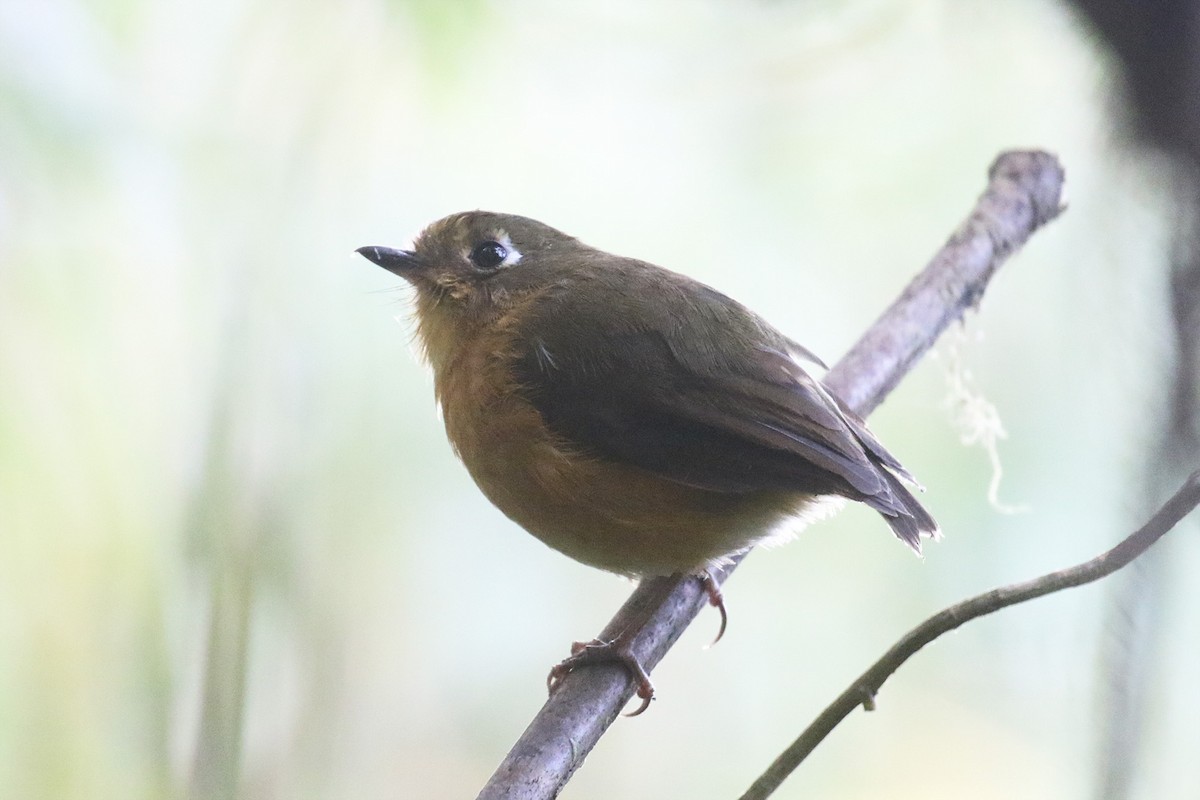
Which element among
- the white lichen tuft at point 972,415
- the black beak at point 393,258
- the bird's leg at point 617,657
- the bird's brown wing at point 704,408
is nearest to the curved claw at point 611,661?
the bird's leg at point 617,657

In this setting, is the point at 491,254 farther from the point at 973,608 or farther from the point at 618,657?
the point at 973,608

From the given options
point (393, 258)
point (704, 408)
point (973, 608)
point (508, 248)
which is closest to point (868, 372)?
point (704, 408)

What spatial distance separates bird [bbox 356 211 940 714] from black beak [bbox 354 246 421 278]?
0.26 meters

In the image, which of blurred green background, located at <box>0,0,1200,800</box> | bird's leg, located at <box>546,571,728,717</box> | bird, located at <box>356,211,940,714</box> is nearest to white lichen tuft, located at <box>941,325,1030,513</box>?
blurred green background, located at <box>0,0,1200,800</box>

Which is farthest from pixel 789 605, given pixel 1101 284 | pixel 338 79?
pixel 338 79

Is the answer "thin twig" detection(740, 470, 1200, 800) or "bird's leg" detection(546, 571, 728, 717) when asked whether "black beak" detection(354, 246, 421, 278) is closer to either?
"bird's leg" detection(546, 571, 728, 717)

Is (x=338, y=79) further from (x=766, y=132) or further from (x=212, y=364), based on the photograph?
(x=766, y=132)

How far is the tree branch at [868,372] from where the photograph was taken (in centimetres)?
146

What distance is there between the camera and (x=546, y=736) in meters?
1.50

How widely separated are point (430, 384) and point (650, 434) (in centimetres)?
83

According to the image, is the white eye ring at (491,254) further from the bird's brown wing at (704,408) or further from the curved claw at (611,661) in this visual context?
the curved claw at (611,661)

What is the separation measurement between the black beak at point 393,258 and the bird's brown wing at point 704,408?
37 centimetres

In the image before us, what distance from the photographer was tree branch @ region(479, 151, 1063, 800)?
1.46 metres

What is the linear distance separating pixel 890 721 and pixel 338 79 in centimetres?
217
